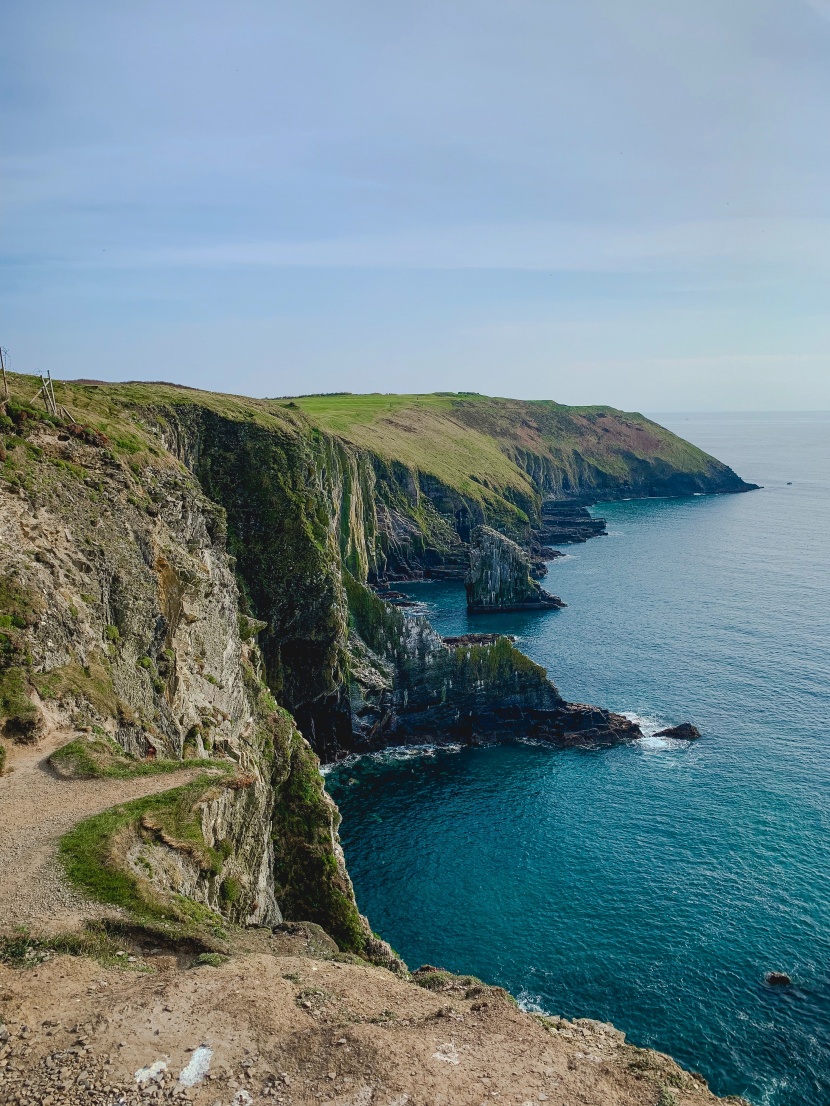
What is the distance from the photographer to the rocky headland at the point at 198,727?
1869 centimetres

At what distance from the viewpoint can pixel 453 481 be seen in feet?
584

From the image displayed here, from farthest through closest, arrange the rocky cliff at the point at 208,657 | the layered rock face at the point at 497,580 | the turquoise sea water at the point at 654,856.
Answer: the layered rock face at the point at 497,580 → the turquoise sea water at the point at 654,856 → the rocky cliff at the point at 208,657

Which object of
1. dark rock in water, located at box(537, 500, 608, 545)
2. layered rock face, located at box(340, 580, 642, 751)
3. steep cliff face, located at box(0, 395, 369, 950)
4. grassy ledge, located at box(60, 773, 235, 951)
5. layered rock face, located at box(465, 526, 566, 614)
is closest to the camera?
grassy ledge, located at box(60, 773, 235, 951)

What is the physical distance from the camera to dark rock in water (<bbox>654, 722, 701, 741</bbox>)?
74.4 metres

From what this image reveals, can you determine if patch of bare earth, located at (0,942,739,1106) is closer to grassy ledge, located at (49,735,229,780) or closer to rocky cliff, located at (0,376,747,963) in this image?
rocky cliff, located at (0,376,747,963)

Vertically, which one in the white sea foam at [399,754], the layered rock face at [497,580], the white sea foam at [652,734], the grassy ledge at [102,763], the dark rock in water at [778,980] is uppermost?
the grassy ledge at [102,763]

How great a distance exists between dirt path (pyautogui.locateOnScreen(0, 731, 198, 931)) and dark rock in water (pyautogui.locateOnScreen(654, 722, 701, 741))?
58.9 m

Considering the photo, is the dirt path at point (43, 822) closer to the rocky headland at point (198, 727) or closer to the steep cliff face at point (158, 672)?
the rocky headland at point (198, 727)

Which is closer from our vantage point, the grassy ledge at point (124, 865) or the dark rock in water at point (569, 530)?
the grassy ledge at point (124, 865)

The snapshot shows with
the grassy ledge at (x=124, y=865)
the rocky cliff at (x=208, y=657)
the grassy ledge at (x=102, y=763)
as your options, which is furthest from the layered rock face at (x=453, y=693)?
the grassy ledge at (x=124, y=865)

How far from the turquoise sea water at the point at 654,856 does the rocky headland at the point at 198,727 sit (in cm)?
747

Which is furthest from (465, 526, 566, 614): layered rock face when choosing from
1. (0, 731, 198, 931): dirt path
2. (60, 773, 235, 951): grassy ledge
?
(60, 773, 235, 951): grassy ledge

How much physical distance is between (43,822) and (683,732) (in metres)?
64.5

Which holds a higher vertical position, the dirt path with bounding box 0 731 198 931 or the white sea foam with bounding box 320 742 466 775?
the dirt path with bounding box 0 731 198 931
